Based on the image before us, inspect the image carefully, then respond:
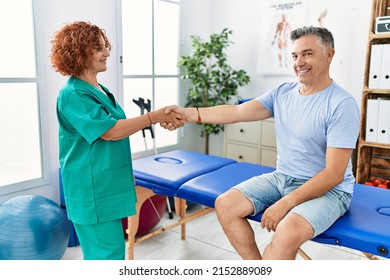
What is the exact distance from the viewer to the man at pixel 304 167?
1524 millimetres

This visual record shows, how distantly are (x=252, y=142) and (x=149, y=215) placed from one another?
3.96 ft

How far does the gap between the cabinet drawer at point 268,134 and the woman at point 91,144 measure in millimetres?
1818

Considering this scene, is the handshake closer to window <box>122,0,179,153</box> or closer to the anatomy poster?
window <box>122,0,179,153</box>

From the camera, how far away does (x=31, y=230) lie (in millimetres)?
2078

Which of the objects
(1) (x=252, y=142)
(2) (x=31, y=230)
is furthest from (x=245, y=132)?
(2) (x=31, y=230)

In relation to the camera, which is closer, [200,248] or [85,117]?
[85,117]

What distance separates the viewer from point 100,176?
1565mm

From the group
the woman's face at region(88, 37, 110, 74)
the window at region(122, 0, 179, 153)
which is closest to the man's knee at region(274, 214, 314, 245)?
the woman's face at region(88, 37, 110, 74)

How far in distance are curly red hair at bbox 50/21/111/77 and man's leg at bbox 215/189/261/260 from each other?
2.86ft

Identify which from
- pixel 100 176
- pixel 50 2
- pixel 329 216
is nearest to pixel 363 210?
pixel 329 216

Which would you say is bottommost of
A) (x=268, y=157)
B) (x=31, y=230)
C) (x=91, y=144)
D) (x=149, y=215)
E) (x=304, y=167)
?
(x=149, y=215)

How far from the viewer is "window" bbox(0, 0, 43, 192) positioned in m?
2.42

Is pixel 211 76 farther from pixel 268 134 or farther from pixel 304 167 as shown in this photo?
pixel 304 167
